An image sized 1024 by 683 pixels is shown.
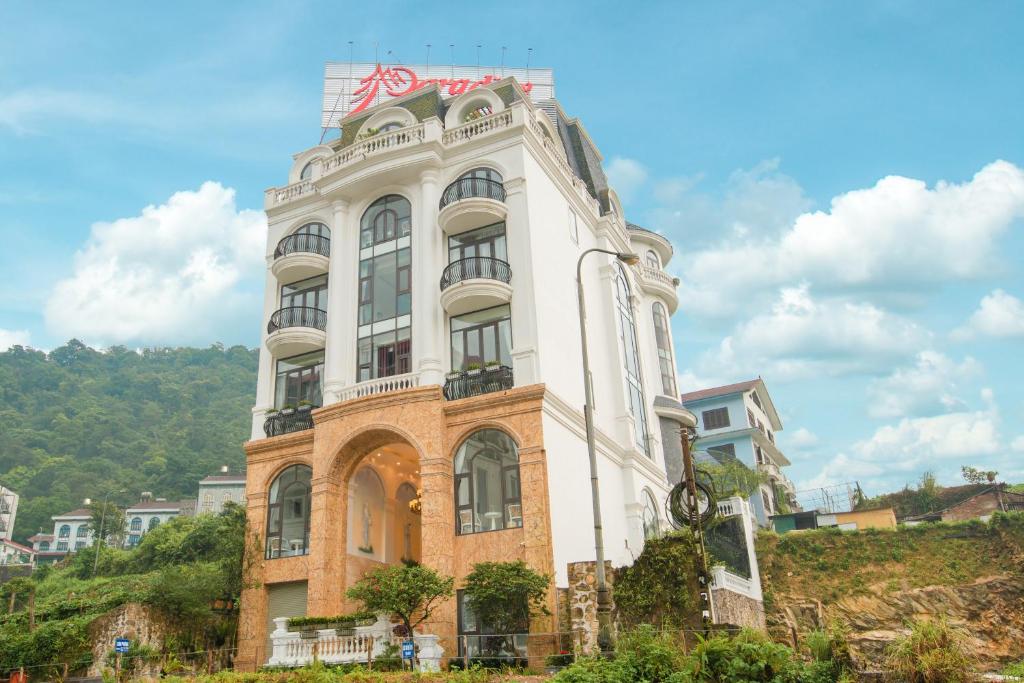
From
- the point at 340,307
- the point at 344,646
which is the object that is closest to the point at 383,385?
the point at 340,307

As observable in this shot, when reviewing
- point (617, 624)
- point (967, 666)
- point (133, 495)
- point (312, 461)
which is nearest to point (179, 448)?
point (133, 495)

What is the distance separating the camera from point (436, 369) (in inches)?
1137

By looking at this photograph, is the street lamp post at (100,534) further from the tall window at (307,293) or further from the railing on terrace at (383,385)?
the railing on terrace at (383,385)

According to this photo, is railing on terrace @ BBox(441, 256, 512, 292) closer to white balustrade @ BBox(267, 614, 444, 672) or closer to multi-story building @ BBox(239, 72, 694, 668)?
multi-story building @ BBox(239, 72, 694, 668)

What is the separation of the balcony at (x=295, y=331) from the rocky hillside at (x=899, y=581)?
2324 centimetres

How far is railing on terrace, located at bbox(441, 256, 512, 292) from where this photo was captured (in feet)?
97.9

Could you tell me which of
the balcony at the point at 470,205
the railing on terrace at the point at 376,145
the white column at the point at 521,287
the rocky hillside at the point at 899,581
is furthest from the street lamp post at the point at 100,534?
the rocky hillside at the point at 899,581

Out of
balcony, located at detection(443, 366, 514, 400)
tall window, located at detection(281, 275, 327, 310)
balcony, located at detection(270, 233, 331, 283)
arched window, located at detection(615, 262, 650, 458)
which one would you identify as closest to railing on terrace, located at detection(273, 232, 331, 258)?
balcony, located at detection(270, 233, 331, 283)

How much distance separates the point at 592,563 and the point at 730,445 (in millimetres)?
37108

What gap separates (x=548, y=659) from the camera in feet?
69.3

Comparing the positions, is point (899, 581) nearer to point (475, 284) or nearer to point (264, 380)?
point (475, 284)

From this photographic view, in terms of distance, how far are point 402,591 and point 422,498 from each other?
177 inches

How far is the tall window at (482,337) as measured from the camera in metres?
29.3

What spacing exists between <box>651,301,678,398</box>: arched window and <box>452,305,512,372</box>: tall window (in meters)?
15.5
